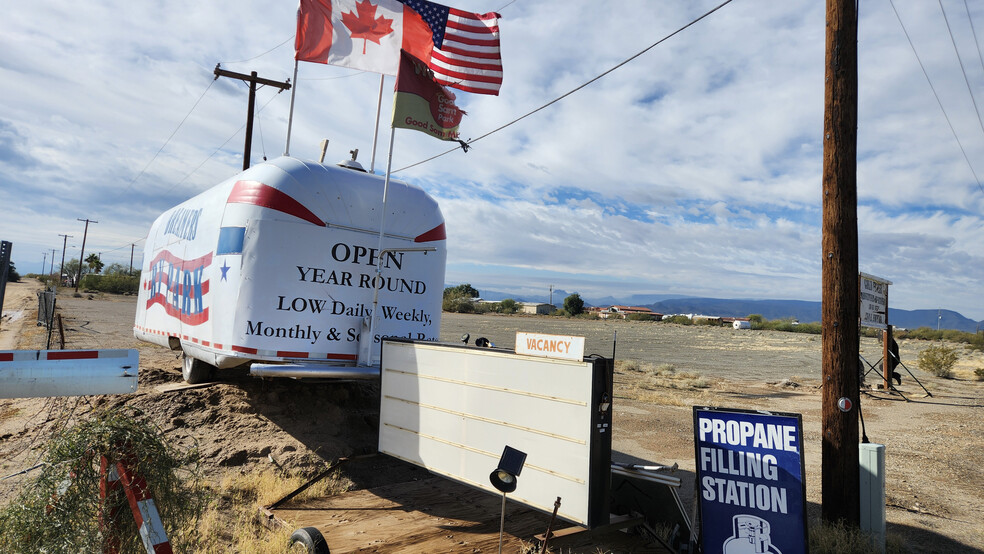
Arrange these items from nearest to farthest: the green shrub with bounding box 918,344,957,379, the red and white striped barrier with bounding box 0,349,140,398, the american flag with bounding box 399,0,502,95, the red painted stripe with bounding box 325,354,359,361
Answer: the red and white striped barrier with bounding box 0,349,140,398, the red painted stripe with bounding box 325,354,359,361, the american flag with bounding box 399,0,502,95, the green shrub with bounding box 918,344,957,379

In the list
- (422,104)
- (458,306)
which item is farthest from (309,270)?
(458,306)

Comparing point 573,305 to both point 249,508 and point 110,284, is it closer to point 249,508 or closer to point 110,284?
point 110,284

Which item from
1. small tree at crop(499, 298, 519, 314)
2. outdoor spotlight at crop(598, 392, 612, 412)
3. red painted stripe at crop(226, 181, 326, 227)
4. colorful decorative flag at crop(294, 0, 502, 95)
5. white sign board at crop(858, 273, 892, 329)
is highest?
colorful decorative flag at crop(294, 0, 502, 95)

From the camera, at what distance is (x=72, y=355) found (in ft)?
11.9

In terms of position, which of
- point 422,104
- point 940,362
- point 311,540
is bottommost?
point 311,540

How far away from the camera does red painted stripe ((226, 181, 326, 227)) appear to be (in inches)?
294

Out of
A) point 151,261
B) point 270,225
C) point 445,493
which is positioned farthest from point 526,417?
point 151,261

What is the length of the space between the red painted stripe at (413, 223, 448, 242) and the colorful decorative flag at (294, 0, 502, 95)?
2.08 m

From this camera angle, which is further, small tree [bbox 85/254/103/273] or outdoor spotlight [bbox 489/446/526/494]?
small tree [bbox 85/254/103/273]

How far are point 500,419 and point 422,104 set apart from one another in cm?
456

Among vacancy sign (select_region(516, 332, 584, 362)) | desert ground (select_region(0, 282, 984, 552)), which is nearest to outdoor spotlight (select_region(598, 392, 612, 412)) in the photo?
vacancy sign (select_region(516, 332, 584, 362))

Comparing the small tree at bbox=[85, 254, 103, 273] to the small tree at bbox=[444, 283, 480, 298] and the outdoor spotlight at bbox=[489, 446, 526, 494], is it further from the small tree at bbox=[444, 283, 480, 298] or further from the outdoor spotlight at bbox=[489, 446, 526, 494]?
the outdoor spotlight at bbox=[489, 446, 526, 494]

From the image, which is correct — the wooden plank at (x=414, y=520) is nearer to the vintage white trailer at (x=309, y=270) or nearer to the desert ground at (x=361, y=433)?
the desert ground at (x=361, y=433)

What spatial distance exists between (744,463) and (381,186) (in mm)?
5721
